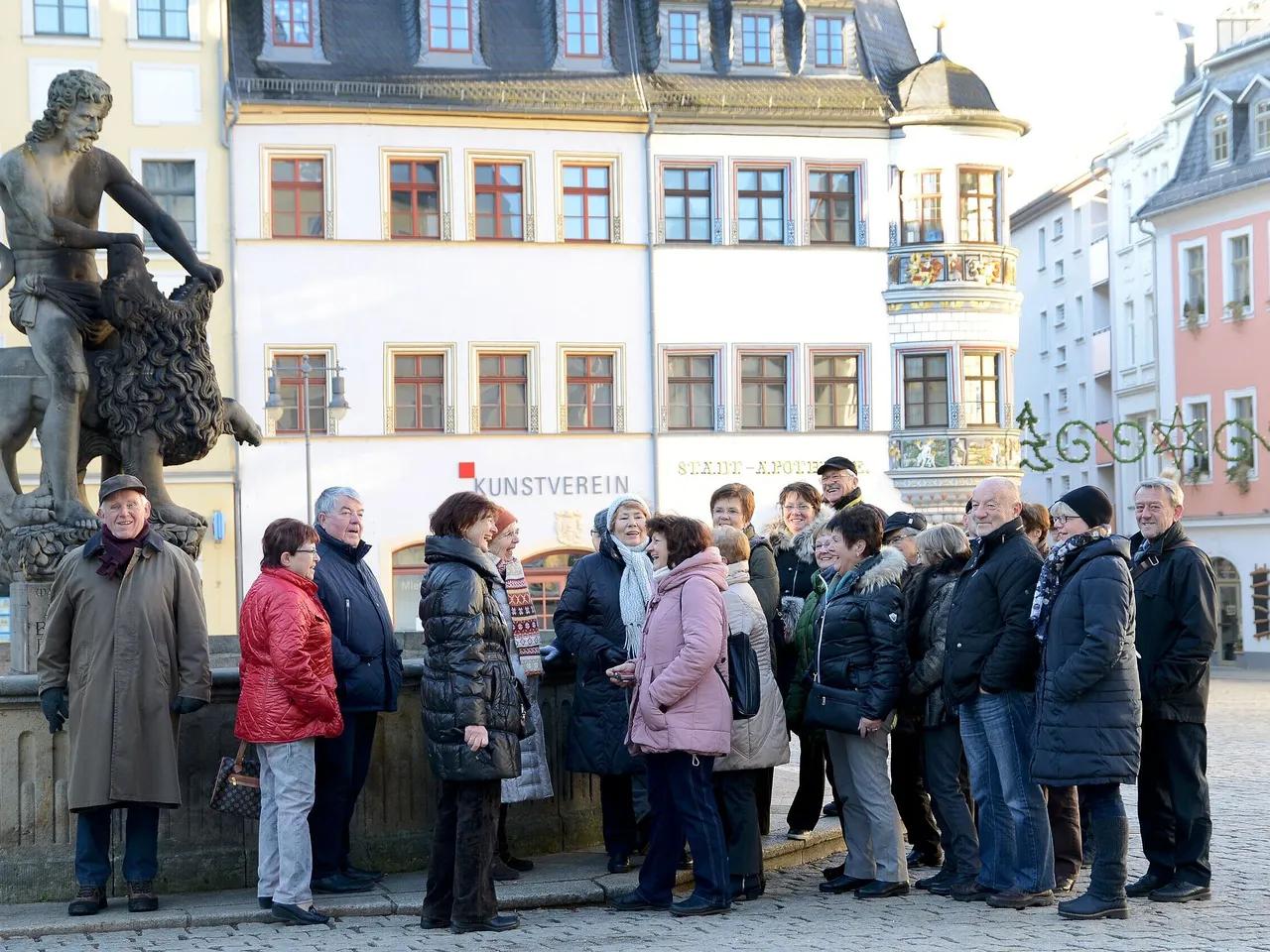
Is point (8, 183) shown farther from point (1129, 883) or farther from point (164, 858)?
point (1129, 883)

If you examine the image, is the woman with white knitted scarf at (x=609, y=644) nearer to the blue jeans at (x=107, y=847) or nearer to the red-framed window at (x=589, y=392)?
the blue jeans at (x=107, y=847)

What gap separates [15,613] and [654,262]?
2463 centimetres

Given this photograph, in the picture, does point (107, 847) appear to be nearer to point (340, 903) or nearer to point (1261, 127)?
point (340, 903)

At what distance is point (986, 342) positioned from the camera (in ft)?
111

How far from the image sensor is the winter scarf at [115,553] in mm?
8062

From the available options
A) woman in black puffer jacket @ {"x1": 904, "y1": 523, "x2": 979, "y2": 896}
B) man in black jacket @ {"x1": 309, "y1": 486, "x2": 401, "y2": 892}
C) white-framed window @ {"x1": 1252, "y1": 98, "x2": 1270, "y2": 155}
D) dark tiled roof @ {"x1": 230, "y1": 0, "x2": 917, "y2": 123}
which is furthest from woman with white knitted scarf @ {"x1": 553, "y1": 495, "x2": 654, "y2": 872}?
white-framed window @ {"x1": 1252, "y1": 98, "x2": 1270, "y2": 155}

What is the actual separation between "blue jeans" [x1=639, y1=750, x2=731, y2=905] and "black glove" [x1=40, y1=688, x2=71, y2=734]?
245cm

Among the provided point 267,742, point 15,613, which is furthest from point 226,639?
point 267,742

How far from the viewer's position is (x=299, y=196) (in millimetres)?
31719

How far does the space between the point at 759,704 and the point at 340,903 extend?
1.97m

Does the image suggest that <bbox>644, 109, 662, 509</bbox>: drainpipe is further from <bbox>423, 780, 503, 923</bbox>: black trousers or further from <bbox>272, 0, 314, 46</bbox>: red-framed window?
<bbox>423, 780, 503, 923</bbox>: black trousers

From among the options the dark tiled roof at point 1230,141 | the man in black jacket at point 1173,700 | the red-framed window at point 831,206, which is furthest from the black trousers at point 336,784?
the dark tiled roof at point 1230,141

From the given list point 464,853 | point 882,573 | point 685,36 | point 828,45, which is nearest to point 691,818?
point 464,853

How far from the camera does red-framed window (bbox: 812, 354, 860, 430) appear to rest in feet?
110
